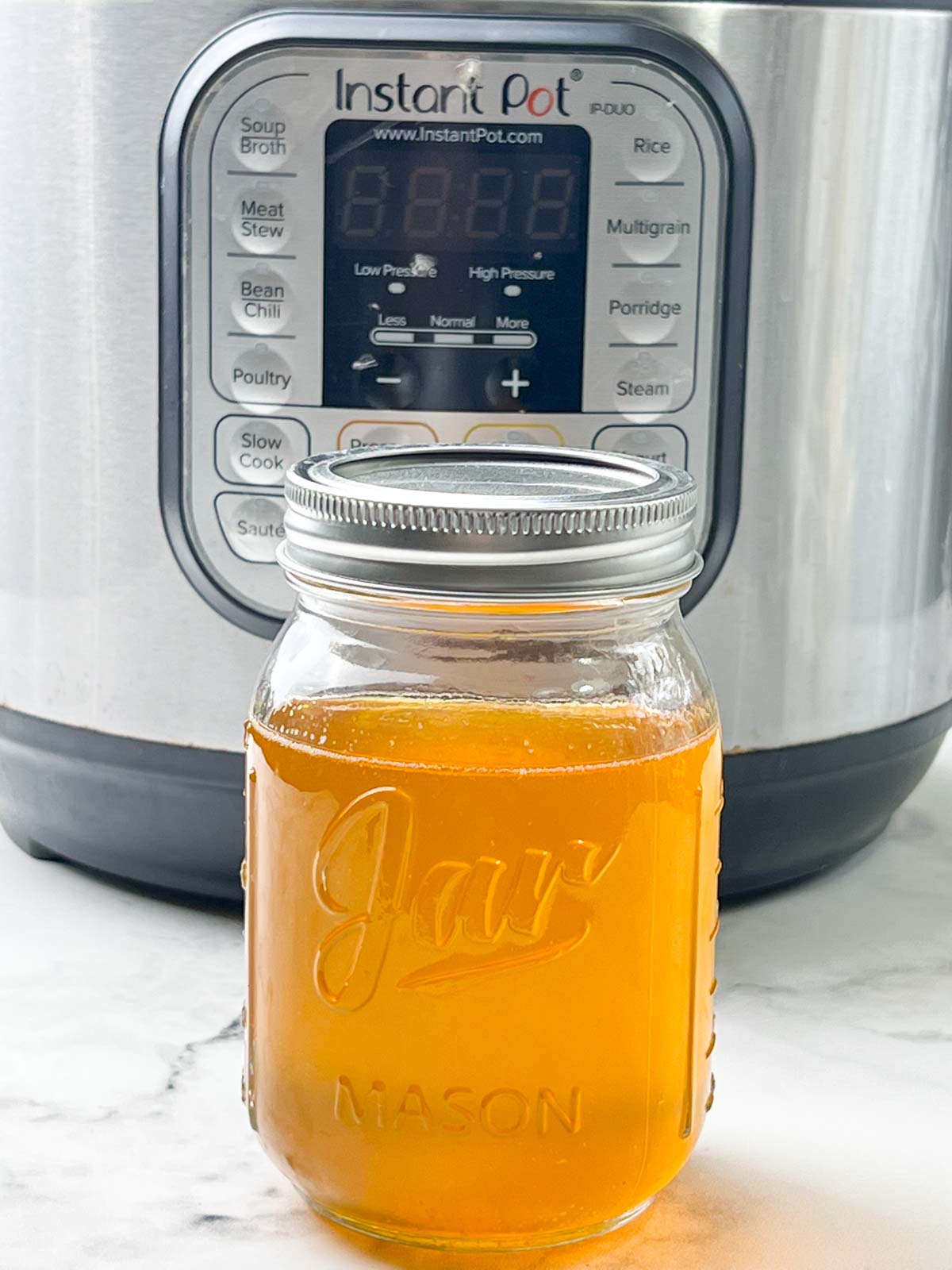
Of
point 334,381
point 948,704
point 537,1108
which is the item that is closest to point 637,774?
point 537,1108

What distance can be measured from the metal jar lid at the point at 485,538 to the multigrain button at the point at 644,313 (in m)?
0.14

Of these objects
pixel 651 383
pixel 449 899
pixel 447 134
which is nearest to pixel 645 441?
pixel 651 383

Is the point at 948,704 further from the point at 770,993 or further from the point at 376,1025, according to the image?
the point at 376,1025

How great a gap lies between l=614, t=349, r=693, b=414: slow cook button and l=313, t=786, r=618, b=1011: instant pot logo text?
0.21m

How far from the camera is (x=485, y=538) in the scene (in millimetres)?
400

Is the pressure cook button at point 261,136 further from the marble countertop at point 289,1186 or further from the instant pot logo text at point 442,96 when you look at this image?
the marble countertop at point 289,1186

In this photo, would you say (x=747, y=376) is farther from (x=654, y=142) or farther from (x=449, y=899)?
(x=449, y=899)

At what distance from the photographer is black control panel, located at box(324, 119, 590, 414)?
560 mm

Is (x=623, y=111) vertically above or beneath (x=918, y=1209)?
above

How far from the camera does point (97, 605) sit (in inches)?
24.6

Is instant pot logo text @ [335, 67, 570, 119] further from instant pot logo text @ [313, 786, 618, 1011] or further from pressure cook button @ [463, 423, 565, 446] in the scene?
instant pot logo text @ [313, 786, 618, 1011]

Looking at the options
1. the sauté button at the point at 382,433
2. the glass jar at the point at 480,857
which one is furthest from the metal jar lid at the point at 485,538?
the sauté button at the point at 382,433

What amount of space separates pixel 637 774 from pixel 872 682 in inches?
10.0

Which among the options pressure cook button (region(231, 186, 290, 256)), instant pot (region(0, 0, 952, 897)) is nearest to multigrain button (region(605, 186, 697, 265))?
instant pot (region(0, 0, 952, 897))
